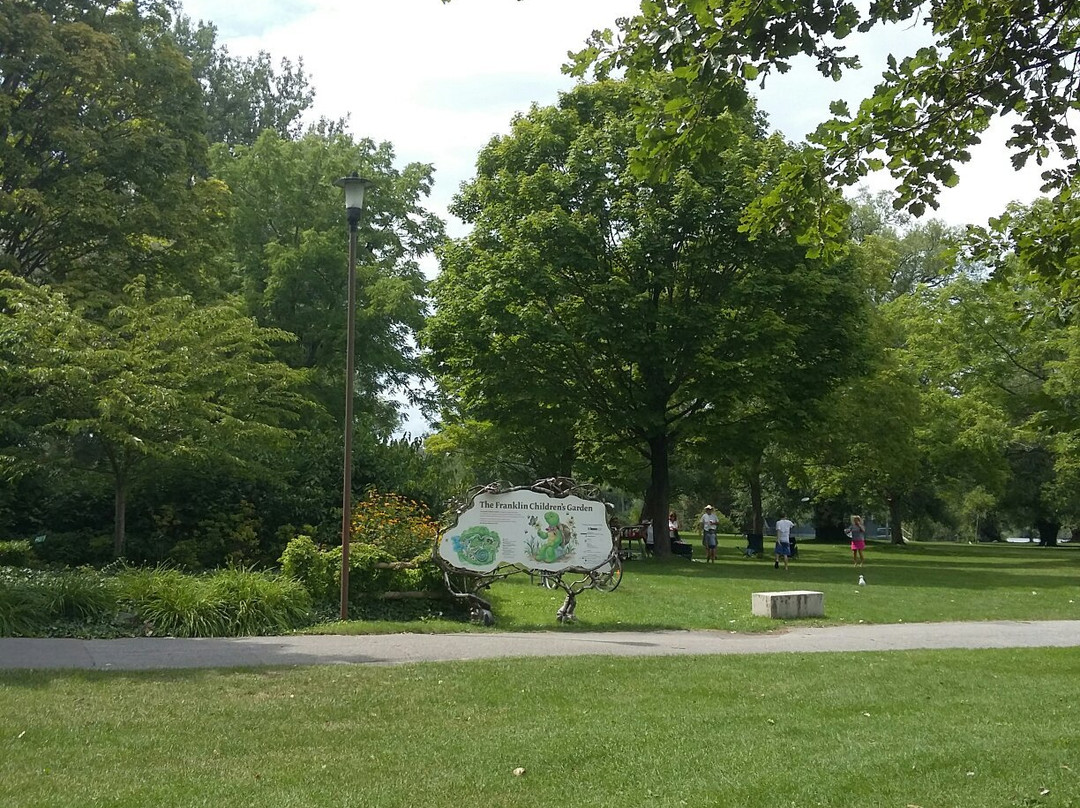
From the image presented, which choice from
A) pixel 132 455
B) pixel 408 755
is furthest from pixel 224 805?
pixel 132 455

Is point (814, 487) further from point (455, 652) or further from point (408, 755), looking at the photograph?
point (408, 755)

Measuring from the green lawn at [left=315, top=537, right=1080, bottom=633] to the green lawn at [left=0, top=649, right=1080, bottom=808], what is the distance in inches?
163

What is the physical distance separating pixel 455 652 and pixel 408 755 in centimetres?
473

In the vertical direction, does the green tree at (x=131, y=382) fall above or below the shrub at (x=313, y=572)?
above

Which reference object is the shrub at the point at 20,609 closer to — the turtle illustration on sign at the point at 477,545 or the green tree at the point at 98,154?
the turtle illustration on sign at the point at 477,545

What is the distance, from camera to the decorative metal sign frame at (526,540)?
13922 millimetres

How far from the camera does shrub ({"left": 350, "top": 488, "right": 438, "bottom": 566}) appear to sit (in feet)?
53.4

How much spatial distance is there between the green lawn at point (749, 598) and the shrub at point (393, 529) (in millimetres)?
1559

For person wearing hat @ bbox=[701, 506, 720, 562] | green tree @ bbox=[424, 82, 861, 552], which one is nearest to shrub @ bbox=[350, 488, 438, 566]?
green tree @ bbox=[424, 82, 861, 552]

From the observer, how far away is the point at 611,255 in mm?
27375

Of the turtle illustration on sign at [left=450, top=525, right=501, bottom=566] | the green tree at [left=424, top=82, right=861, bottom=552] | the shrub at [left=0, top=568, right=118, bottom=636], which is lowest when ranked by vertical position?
the shrub at [left=0, top=568, right=118, bottom=636]

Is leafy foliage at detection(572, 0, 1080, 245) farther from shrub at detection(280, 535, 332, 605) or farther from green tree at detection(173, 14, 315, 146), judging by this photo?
green tree at detection(173, 14, 315, 146)

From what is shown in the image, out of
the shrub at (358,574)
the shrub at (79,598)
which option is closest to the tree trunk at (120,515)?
the shrub at (79,598)

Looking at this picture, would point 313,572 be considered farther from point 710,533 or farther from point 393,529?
point 710,533
